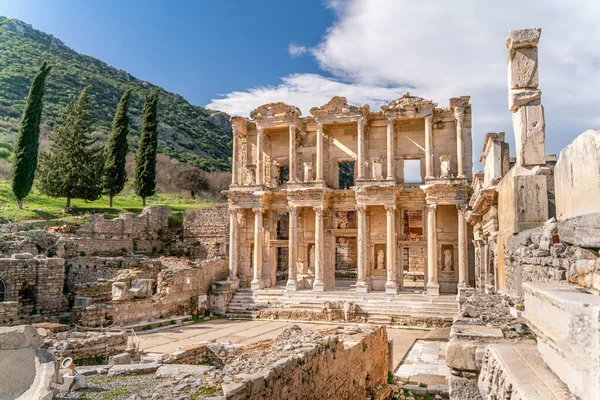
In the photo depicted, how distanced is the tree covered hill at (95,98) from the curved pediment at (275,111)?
31287 millimetres

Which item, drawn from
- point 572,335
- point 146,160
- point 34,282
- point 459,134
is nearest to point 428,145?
point 459,134

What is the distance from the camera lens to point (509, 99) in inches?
372

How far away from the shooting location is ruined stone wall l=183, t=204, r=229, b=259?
31625mm

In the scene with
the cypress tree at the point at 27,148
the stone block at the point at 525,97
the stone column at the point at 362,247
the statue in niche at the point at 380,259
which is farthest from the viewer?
the cypress tree at the point at 27,148

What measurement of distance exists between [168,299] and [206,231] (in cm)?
1124

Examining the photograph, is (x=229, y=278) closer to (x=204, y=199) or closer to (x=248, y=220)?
(x=248, y=220)

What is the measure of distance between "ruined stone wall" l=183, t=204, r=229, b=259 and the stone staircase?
715cm

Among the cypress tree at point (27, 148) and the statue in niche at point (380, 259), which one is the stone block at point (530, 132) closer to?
the statue in niche at point (380, 259)

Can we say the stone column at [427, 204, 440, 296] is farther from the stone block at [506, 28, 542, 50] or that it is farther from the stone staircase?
the stone block at [506, 28, 542, 50]

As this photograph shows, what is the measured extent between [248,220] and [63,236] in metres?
9.91

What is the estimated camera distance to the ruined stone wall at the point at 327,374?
6605mm

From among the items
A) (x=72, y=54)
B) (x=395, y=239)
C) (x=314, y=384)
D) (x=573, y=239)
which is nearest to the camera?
(x=573, y=239)

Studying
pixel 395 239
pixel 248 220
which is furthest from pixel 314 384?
pixel 248 220

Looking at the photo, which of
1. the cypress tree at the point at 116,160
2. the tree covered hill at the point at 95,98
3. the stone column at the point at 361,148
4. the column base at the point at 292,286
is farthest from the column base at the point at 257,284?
the tree covered hill at the point at 95,98
